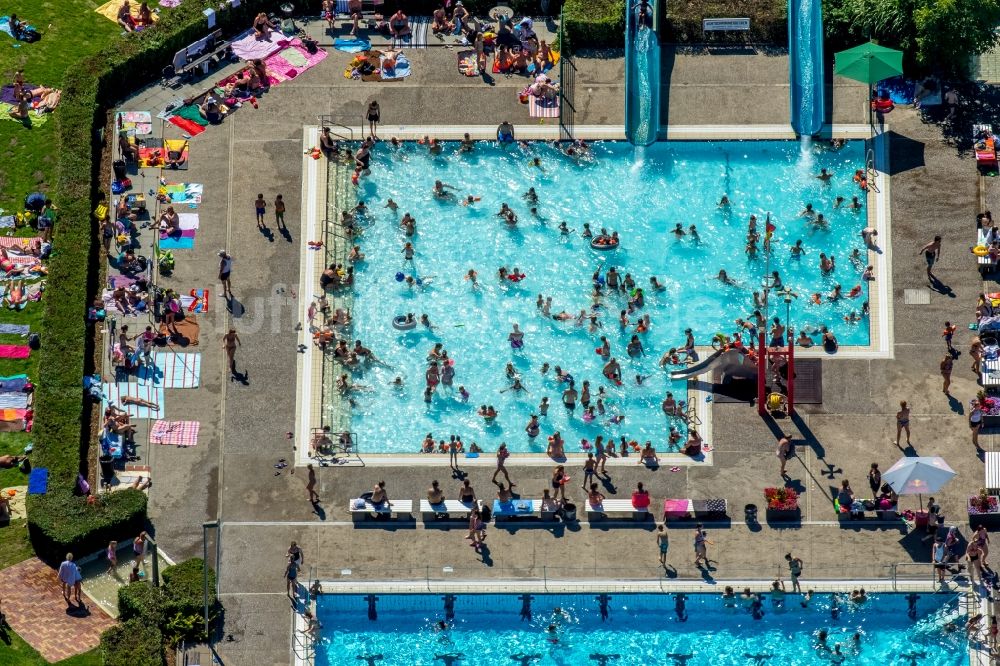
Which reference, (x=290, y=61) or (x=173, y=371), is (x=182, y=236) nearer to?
(x=173, y=371)

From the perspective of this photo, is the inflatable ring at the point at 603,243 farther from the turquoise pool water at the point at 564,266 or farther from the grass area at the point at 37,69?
the grass area at the point at 37,69

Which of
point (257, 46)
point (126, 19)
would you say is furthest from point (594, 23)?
point (126, 19)

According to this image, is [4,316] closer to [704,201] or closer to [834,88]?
[704,201]

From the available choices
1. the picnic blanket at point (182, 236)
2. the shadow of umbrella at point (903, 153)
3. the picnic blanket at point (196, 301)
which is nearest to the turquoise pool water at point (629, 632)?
the picnic blanket at point (196, 301)

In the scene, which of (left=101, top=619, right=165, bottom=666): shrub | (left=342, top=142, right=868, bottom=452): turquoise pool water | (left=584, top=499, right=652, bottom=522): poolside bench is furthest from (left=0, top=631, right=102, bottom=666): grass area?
(left=584, top=499, right=652, bottom=522): poolside bench

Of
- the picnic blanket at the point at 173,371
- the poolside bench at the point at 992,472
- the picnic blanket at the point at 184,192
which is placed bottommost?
the poolside bench at the point at 992,472

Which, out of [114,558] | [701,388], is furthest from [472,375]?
[114,558]
